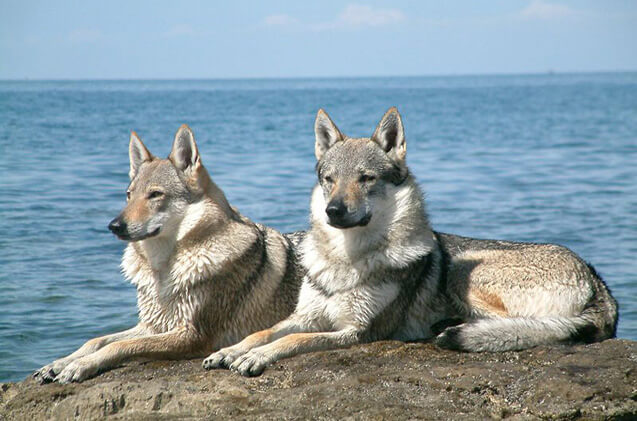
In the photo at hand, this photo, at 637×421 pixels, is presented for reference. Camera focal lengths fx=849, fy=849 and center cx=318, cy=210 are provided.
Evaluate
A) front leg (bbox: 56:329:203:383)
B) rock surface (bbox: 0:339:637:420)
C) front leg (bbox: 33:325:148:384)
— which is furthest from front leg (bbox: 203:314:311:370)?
front leg (bbox: 33:325:148:384)

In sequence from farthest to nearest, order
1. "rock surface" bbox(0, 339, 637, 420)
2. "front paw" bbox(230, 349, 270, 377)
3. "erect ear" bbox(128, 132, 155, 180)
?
"erect ear" bbox(128, 132, 155, 180), "front paw" bbox(230, 349, 270, 377), "rock surface" bbox(0, 339, 637, 420)

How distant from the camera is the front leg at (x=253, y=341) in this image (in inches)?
255

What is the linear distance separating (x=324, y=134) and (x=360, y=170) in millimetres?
648

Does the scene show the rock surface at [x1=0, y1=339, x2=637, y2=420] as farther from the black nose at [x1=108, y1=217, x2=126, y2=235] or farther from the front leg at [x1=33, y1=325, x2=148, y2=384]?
the black nose at [x1=108, y1=217, x2=126, y2=235]

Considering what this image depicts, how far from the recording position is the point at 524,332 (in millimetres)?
6488

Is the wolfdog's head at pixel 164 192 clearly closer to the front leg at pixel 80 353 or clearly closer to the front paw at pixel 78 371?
the front leg at pixel 80 353

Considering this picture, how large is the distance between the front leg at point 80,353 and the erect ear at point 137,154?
4.54 feet

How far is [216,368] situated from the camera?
254 inches

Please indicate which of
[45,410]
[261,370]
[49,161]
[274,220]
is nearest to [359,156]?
[261,370]

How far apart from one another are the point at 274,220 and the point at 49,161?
10.2 metres

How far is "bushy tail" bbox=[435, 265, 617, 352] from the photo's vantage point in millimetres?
6438

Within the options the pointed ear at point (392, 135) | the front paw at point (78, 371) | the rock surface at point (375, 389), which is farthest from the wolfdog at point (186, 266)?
the pointed ear at point (392, 135)

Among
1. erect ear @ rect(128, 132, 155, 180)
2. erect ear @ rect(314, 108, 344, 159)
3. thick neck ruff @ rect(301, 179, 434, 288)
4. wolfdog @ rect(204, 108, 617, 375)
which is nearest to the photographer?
wolfdog @ rect(204, 108, 617, 375)

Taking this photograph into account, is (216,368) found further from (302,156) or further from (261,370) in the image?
(302,156)
